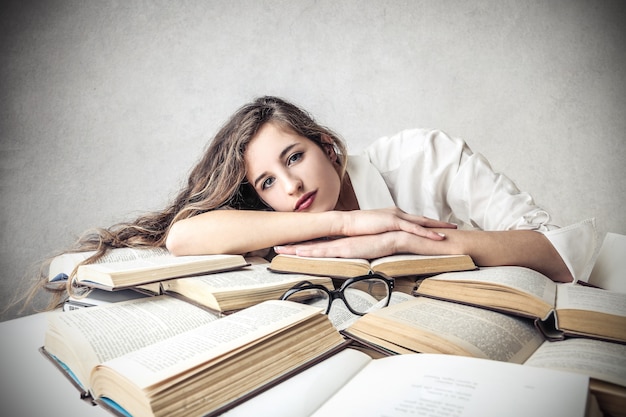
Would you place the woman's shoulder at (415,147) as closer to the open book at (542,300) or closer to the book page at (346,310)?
the open book at (542,300)

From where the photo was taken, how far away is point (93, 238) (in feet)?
5.59

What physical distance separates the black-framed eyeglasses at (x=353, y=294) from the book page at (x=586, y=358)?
0.32m

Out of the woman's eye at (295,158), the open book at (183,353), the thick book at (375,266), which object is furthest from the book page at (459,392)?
the woman's eye at (295,158)

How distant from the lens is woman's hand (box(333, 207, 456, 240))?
122cm

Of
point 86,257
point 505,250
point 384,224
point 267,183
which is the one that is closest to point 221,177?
point 267,183

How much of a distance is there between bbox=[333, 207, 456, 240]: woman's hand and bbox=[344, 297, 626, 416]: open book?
0.47 metres

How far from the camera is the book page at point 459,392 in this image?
41 centimetres

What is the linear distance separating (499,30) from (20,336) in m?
3.05

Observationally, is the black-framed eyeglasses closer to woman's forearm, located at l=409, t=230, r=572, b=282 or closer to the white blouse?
woman's forearm, located at l=409, t=230, r=572, b=282

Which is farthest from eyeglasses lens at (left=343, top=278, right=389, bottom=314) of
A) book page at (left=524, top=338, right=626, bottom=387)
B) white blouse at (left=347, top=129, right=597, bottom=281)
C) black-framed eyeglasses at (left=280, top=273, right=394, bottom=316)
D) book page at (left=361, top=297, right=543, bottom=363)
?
white blouse at (left=347, top=129, right=597, bottom=281)

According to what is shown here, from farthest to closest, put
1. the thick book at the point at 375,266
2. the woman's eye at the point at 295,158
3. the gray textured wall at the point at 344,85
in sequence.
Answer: the gray textured wall at the point at 344,85, the woman's eye at the point at 295,158, the thick book at the point at 375,266

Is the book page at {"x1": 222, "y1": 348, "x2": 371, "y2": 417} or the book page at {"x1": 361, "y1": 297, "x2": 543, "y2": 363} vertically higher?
the book page at {"x1": 361, "y1": 297, "x2": 543, "y2": 363}

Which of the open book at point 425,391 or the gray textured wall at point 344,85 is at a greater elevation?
the gray textured wall at point 344,85

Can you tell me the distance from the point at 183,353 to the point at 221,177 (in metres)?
1.26
